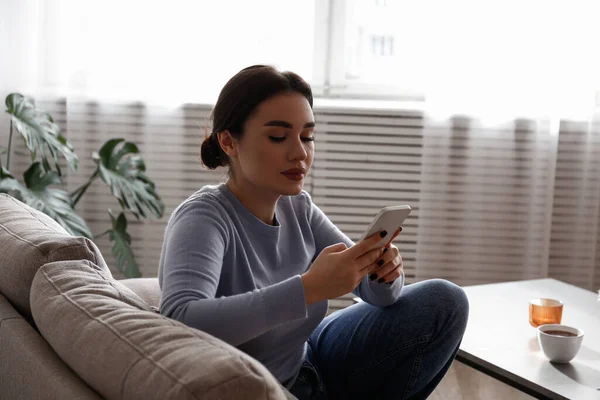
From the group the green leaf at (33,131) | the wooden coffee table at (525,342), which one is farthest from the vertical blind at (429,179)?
the wooden coffee table at (525,342)

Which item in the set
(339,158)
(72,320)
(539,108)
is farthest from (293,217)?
(539,108)

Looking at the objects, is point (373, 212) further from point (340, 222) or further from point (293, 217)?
point (293, 217)

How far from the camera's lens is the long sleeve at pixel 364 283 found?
1.68 m

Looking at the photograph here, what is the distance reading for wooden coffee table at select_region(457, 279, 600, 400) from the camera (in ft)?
5.64

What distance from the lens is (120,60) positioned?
323 cm

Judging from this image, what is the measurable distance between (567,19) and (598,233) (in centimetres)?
87

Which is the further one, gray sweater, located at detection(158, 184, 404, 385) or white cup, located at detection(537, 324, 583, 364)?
white cup, located at detection(537, 324, 583, 364)

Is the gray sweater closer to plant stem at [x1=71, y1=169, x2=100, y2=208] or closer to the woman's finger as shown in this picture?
the woman's finger

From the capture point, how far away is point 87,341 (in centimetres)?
110

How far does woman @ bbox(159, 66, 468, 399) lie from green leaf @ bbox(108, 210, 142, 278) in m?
1.32

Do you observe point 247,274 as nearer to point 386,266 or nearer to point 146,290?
point 386,266

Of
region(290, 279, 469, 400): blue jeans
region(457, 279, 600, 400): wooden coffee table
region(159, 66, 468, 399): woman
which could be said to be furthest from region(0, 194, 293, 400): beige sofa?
region(457, 279, 600, 400): wooden coffee table

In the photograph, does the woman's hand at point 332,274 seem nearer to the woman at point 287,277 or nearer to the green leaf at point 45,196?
the woman at point 287,277

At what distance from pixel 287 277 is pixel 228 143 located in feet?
0.91
